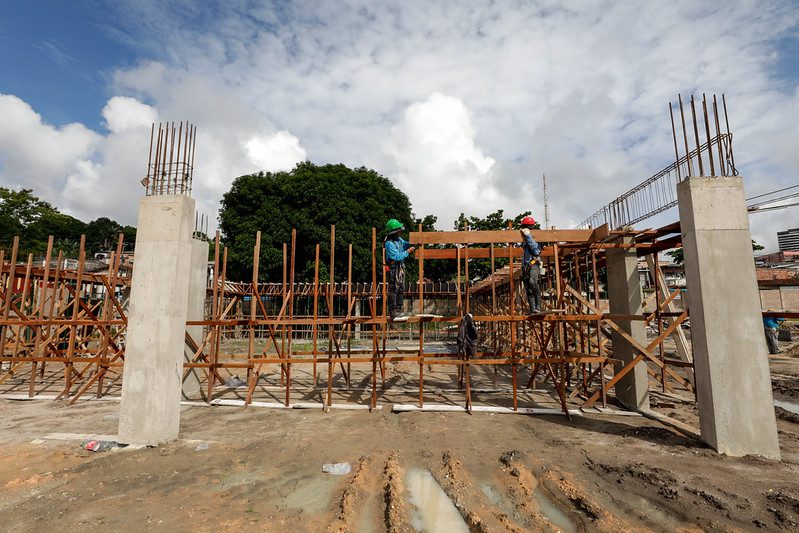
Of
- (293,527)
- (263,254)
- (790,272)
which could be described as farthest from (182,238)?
(790,272)

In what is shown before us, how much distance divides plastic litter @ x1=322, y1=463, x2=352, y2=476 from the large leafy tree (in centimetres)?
1937

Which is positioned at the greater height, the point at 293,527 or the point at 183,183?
the point at 183,183

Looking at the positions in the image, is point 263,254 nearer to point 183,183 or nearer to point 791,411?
point 183,183

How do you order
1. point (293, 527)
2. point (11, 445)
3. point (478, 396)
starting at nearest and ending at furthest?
1. point (293, 527)
2. point (11, 445)
3. point (478, 396)

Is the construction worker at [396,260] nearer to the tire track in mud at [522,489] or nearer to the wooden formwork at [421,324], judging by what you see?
the wooden formwork at [421,324]

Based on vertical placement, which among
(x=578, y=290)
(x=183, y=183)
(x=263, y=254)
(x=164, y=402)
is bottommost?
(x=164, y=402)

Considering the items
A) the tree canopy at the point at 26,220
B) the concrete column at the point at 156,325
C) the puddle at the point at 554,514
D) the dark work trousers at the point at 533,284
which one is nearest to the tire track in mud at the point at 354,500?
the puddle at the point at 554,514

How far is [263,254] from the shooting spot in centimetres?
2500

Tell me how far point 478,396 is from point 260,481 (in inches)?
235

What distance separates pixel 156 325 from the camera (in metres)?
6.29

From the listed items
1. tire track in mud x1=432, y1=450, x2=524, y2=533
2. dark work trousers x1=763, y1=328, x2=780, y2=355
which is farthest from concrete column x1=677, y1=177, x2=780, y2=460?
dark work trousers x1=763, y1=328, x2=780, y2=355

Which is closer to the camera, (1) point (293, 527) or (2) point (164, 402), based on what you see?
(1) point (293, 527)

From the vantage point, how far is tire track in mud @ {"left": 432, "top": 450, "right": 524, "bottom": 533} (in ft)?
12.8

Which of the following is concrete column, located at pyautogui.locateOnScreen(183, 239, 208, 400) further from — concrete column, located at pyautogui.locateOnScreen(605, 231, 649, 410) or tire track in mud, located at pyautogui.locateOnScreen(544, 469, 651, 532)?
concrete column, located at pyautogui.locateOnScreen(605, 231, 649, 410)
